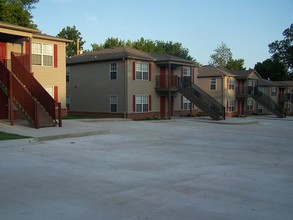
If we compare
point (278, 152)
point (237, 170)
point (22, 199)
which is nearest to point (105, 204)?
point (22, 199)

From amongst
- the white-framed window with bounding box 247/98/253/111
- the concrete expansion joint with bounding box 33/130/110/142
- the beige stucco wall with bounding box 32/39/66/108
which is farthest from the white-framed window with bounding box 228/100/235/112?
the concrete expansion joint with bounding box 33/130/110/142

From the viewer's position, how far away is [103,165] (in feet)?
31.3

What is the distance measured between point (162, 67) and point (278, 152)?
74.9ft

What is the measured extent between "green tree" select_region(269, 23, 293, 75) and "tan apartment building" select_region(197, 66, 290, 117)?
84.2 ft

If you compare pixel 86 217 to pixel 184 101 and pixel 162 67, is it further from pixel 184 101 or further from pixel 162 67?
pixel 184 101

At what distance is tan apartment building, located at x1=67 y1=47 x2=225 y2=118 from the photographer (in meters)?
31.1

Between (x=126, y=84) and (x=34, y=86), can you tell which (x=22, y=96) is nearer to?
(x=34, y=86)

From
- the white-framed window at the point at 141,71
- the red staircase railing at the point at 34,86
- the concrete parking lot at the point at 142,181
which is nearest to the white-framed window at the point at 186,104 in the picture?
the white-framed window at the point at 141,71

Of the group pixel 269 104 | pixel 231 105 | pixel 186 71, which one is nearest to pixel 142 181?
pixel 186 71

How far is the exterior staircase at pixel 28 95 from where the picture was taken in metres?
17.8

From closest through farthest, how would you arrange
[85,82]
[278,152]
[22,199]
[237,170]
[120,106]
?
1. [22,199]
2. [237,170]
3. [278,152]
4. [120,106]
5. [85,82]

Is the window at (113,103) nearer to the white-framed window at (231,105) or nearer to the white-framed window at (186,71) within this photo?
the white-framed window at (186,71)

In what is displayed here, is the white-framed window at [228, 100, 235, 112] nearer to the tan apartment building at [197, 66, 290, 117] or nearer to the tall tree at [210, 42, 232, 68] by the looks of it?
the tan apartment building at [197, 66, 290, 117]

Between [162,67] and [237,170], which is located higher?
[162,67]
